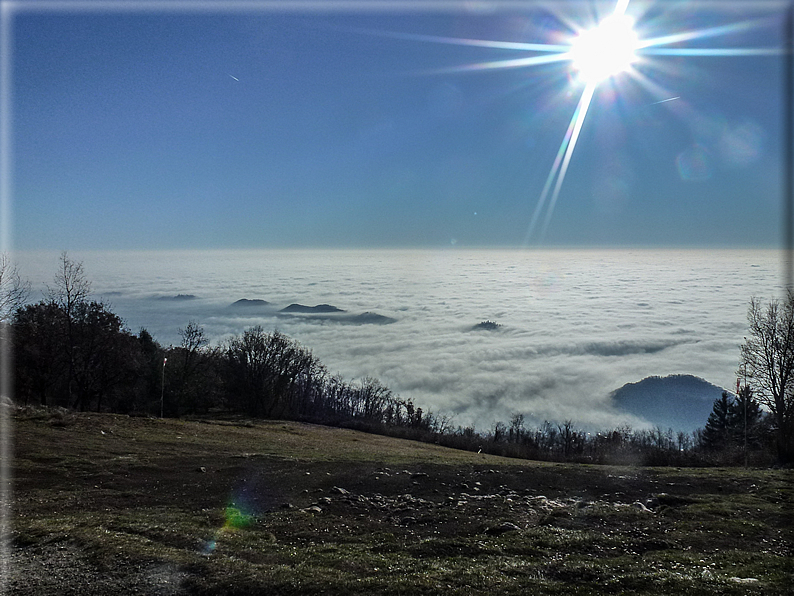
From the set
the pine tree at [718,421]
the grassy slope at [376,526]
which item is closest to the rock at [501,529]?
the grassy slope at [376,526]

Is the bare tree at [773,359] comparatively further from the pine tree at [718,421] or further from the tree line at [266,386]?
the pine tree at [718,421]

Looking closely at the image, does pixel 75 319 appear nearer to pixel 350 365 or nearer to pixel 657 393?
pixel 350 365

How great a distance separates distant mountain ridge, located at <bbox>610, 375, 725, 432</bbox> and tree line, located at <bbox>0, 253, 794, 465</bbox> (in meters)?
71.8

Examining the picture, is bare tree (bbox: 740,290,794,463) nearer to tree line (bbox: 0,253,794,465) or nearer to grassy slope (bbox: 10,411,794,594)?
tree line (bbox: 0,253,794,465)

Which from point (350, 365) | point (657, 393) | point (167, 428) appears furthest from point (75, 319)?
point (657, 393)

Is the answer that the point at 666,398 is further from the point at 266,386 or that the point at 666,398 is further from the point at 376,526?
the point at 376,526

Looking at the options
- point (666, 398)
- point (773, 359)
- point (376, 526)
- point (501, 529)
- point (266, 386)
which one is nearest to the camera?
point (501, 529)

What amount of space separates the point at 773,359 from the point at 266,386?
177ft

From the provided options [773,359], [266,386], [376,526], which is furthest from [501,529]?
[266,386]

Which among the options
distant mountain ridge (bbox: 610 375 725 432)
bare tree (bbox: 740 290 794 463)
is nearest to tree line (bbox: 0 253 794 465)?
bare tree (bbox: 740 290 794 463)

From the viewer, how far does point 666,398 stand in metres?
152

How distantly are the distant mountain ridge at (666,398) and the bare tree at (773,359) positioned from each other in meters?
120

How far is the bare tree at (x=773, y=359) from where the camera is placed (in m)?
30.7

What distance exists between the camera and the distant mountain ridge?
14312cm
